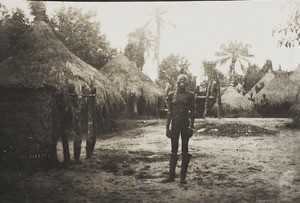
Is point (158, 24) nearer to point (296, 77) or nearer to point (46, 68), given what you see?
point (46, 68)

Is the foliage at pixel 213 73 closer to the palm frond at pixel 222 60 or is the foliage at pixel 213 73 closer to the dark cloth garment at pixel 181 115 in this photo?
the palm frond at pixel 222 60

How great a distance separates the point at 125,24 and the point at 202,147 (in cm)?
102

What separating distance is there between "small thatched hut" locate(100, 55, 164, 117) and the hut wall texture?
0.54 m

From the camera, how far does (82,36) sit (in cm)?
280

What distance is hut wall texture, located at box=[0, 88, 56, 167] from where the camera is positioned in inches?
108

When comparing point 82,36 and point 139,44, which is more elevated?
point 82,36

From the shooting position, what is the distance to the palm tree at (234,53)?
102 inches

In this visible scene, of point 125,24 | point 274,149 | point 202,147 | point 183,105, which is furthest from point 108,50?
point 274,149

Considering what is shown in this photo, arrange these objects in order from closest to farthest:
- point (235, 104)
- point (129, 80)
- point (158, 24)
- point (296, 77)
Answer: point (158, 24) → point (296, 77) → point (235, 104) → point (129, 80)

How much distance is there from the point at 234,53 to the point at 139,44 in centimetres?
68

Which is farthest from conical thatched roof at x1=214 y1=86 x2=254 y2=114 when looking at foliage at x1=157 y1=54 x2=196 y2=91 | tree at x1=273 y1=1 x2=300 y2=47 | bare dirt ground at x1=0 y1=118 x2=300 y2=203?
tree at x1=273 y1=1 x2=300 y2=47

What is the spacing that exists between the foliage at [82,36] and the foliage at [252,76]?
0.99 metres

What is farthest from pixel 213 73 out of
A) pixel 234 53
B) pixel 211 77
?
pixel 234 53

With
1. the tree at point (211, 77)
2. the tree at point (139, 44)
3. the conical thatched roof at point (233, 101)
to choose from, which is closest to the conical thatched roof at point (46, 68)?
the tree at point (139, 44)
